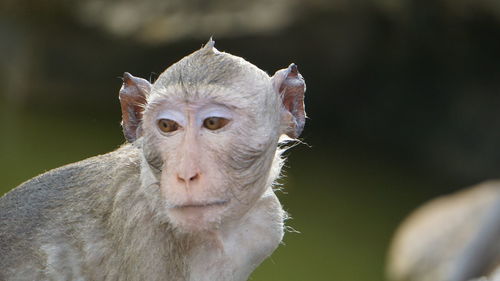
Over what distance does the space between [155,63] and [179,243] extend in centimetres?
938

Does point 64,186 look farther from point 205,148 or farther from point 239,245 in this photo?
point 205,148

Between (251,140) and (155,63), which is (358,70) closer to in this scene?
(155,63)

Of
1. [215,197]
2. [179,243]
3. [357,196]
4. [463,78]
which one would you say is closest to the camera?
[215,197]

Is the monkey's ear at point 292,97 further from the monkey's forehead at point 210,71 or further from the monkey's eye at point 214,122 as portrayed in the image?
the monkey's eye at point 214,122

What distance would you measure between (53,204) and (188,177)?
3.64 feet

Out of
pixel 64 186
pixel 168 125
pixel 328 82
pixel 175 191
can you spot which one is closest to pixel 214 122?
pixel 168 125

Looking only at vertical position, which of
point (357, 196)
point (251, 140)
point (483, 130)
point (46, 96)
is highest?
point (46, 96)

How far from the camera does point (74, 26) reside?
1398cm

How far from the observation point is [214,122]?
12.9ft

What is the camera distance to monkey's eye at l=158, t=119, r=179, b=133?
155 inches

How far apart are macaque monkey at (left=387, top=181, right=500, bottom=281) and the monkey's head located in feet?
16.0

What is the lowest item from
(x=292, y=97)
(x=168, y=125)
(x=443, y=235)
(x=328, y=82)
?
(x=168, y=125)

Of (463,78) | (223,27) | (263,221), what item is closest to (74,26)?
(223,27)

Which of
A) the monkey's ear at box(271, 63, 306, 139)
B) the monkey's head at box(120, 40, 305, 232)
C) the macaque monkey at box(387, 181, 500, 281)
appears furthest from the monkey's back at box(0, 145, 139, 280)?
the macaque monkey at box(387, 181, 500, 281)
